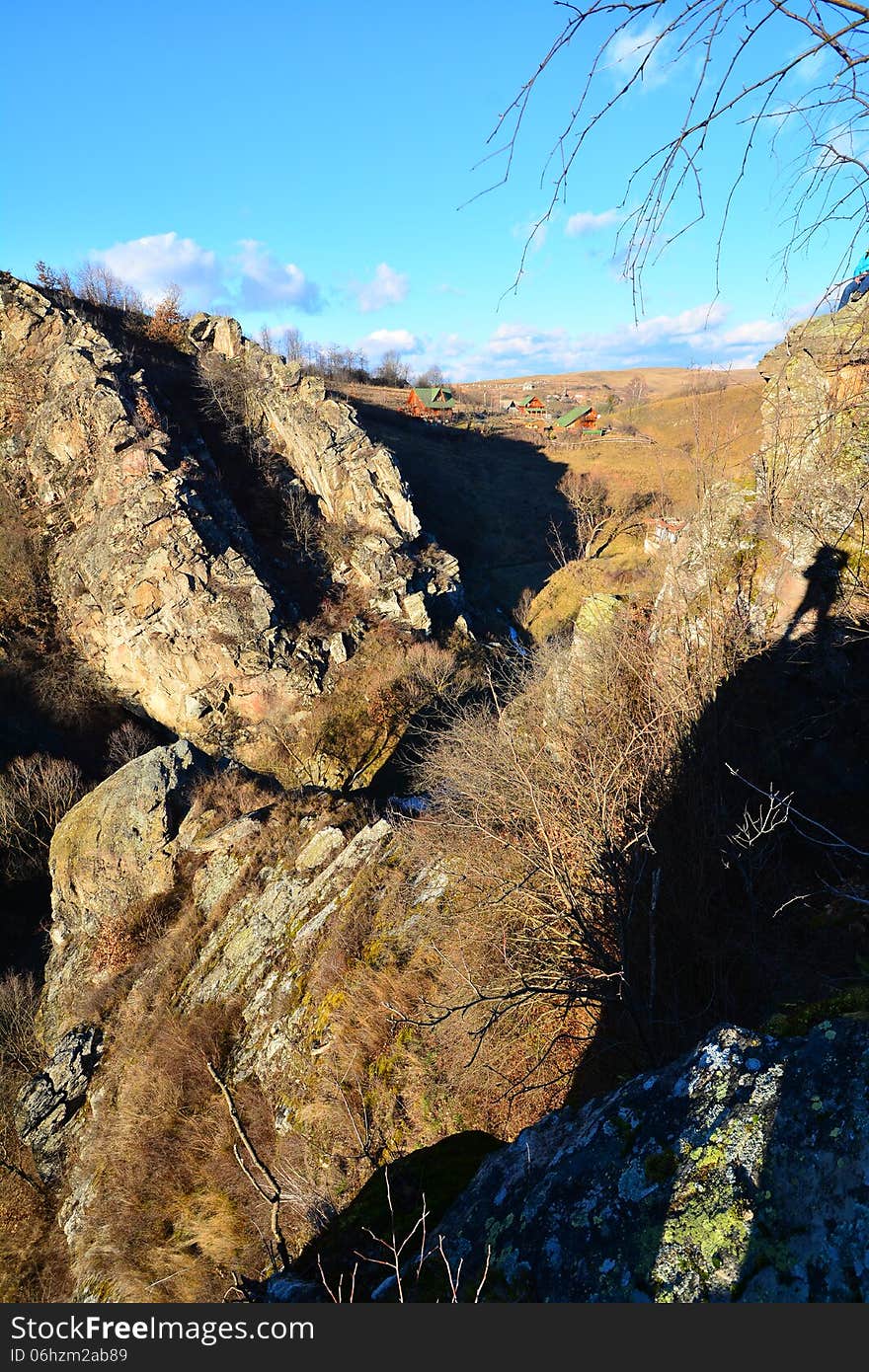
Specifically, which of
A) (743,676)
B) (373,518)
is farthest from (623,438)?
(743,676)

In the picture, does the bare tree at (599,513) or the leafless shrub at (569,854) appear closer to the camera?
the leafless shrub at (569,854)

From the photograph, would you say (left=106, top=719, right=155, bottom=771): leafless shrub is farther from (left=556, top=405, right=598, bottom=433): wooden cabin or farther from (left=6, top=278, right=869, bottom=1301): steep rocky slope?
(left=556, top=405, right=598, bottom=433): wooden cabin

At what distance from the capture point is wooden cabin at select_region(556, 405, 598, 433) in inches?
3022

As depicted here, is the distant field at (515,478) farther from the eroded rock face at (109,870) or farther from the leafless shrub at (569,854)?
the leafless shrub at (569,854)

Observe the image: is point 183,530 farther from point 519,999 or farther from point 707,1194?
point 707,1194

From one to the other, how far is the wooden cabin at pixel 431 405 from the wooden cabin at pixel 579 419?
13691mm

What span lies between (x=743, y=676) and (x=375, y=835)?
16.2 feet

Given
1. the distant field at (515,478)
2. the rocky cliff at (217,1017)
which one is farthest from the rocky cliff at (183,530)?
the rocky cliff at (217,1017)

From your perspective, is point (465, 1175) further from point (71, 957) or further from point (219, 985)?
point (71, 957)

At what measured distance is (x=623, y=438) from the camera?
6731 cm

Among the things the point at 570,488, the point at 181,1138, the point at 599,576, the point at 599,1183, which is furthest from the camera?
the point at 570,488

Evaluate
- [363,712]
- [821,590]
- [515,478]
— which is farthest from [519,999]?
[515,478]

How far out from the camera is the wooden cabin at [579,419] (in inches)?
3022

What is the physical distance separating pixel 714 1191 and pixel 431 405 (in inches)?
3171
